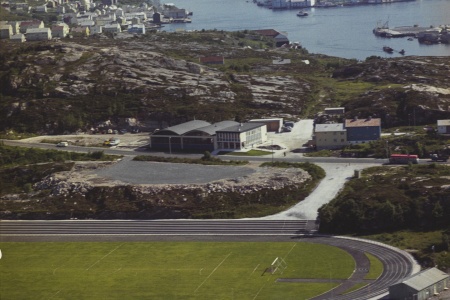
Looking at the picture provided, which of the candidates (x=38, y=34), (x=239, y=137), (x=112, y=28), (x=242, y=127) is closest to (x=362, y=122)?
(x=242, y=127)

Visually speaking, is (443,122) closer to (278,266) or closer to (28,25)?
(278,266)

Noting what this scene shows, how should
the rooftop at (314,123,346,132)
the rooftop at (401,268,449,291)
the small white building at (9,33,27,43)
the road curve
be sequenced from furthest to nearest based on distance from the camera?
the small white building at (9,33,27,43) → the rooftop at (314,123,346,132) → the road curve → the rooftop at (401,268,449,291)

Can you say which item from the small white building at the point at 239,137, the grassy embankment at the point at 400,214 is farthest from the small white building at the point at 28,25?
the grassy embankment at the point at 400,214

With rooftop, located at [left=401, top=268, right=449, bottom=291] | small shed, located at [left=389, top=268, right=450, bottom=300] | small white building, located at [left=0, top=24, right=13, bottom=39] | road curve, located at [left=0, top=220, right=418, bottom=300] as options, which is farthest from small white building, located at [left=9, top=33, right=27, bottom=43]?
small shed, located at [left=389, top=268, right=450, bottom=300]

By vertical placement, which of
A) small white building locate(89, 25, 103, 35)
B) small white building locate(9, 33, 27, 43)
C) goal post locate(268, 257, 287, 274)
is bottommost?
goal post locate(268, 257, 287, 274)

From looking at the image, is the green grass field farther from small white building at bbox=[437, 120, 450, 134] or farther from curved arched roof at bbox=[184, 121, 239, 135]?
small white building at bbox=[437, 120, 450, 134]

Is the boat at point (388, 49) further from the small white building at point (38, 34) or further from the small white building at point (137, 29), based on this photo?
the small white building at point (38, 34)

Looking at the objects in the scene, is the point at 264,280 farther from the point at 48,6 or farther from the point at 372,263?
the point at 48,6
